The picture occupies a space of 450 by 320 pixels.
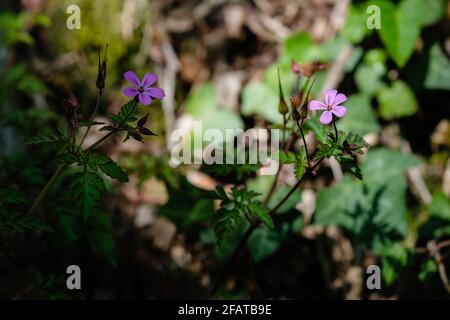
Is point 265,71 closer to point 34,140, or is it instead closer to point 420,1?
point 420,1

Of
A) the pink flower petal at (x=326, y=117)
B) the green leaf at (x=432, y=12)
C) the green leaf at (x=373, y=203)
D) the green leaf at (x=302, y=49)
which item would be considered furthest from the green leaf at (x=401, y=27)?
the pink flower petal at (x=326, y=117)

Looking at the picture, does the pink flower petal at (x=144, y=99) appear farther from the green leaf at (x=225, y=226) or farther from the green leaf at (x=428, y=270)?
the green leaf at (x=428, y=270)

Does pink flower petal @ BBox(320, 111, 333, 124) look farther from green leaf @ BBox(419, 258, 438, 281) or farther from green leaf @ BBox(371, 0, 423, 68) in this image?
green leaf @ BBox(371, 0, 423, 68)

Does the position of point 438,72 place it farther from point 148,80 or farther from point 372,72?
point 148,80

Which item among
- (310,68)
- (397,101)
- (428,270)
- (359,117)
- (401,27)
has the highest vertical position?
(401,27)

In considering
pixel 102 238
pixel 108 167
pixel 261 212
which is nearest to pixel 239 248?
pixel 261 212
